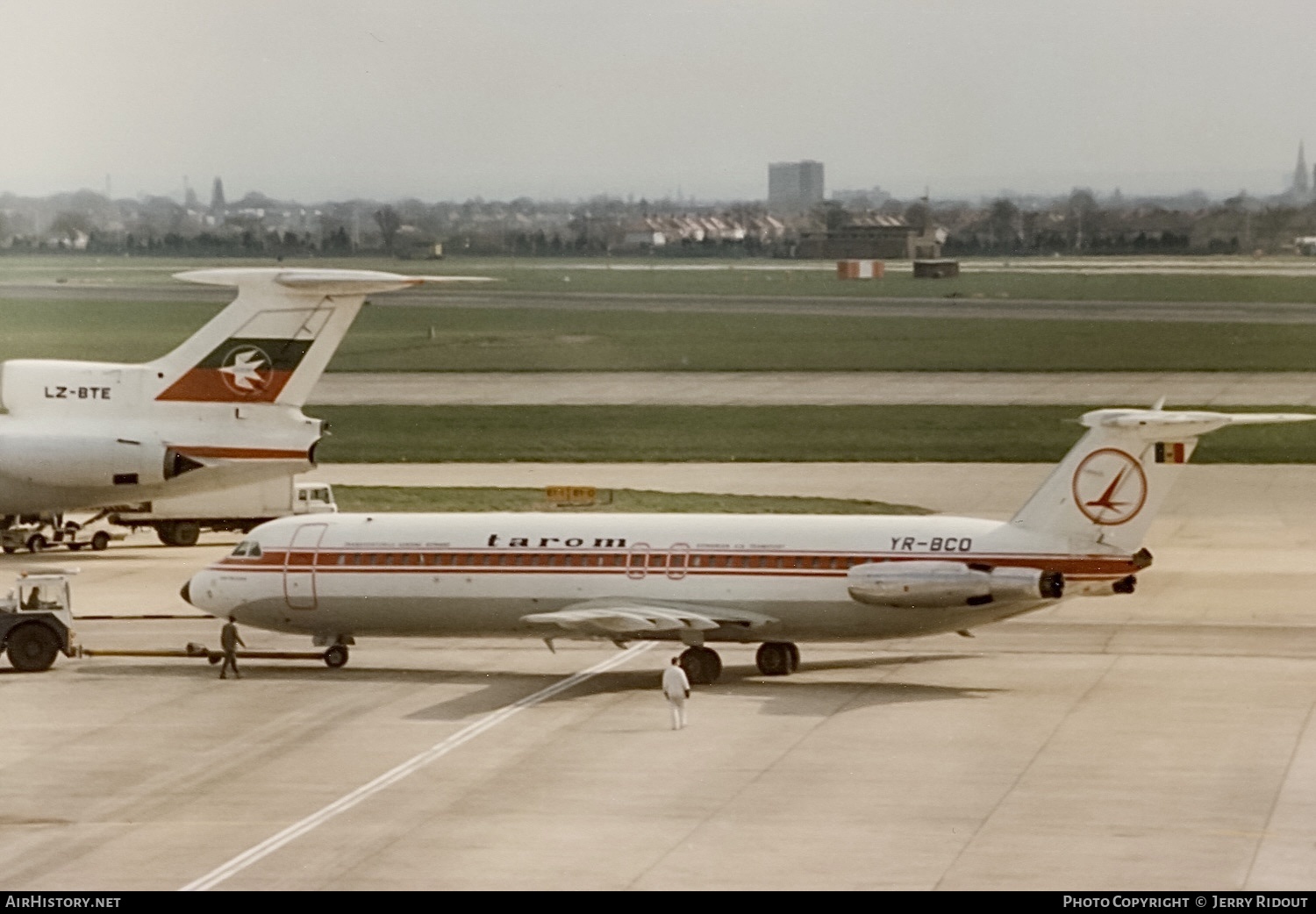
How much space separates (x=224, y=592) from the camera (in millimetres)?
50000

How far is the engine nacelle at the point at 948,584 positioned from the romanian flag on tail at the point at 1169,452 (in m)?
3.20

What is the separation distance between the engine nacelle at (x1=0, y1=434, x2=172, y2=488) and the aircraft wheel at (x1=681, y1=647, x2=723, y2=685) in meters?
22.5

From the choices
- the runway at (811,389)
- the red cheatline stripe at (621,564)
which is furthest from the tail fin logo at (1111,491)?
the runway at (811,389)

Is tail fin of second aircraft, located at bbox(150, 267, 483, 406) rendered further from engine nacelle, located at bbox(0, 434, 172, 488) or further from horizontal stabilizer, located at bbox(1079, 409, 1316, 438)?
horizontal stabilizer, located at bbox(1079, 409, 1316, 438)

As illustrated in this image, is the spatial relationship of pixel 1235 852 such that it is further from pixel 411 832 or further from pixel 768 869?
pixel 411 832

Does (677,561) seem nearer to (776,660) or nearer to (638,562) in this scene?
(638,562)

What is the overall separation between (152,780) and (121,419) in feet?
91.7

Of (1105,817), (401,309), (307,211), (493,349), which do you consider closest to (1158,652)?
(1105,817)

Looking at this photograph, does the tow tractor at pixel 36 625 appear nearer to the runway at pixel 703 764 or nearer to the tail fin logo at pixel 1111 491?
the runway at pixel 703 764

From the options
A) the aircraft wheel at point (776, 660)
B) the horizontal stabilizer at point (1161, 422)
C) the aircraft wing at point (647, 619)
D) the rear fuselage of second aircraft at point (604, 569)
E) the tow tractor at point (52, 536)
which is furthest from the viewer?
the tow tractor at point (52, 536)

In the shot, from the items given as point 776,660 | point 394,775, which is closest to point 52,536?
point 776,660

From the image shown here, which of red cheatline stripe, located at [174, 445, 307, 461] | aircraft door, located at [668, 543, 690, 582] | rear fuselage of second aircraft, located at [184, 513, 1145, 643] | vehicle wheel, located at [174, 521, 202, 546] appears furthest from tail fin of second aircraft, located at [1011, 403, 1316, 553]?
vehicle wheel, located at [174, 521, 202, 546]

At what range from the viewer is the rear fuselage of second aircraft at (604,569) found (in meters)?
45.7

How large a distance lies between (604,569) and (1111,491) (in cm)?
1064
